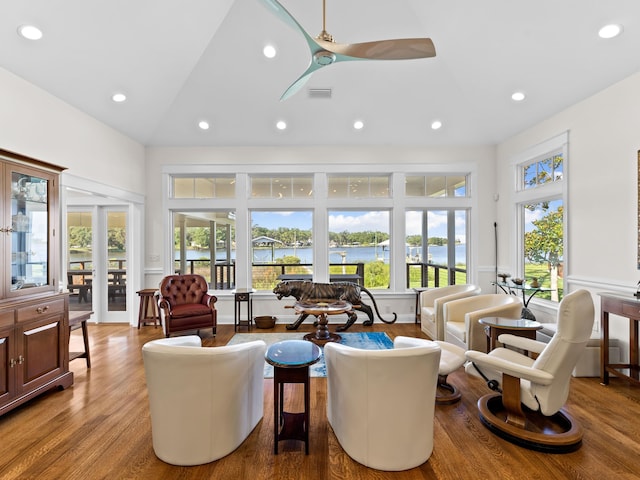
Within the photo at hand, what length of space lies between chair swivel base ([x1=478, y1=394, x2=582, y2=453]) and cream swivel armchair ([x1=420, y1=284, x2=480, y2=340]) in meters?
1.58

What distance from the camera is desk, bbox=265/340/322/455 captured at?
2.09 metres

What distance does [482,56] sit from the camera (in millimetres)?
3857

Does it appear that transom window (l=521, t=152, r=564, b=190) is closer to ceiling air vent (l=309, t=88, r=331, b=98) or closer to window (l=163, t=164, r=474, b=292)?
window (l=163, t=164, r=474, b=292)

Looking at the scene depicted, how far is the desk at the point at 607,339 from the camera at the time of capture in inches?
118

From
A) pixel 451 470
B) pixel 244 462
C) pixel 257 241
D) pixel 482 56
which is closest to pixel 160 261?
pixel 257 241

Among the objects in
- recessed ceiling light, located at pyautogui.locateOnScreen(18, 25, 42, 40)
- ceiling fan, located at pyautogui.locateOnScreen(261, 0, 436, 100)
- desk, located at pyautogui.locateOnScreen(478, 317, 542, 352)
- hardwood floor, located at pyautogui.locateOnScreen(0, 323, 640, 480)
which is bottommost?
hardwood floor, located at pyautogui.locateOnScreen(0, 323, 640, 480)

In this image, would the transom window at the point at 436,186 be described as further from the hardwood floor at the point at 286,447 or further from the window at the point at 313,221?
the hardwood floor at the point at 286,447

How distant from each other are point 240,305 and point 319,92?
363 centimetres

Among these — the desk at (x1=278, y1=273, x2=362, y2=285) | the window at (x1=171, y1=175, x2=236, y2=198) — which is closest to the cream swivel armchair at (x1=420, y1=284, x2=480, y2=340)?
the desk at (x1=278, y1=273, x2=362, y2=285)

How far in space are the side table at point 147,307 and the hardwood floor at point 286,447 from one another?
223 centimetres

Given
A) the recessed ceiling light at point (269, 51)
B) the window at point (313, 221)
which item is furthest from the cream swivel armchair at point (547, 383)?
the recessed ceiling light at point (269, 51)

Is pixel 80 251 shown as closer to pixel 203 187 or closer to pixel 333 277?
pixel 203 187

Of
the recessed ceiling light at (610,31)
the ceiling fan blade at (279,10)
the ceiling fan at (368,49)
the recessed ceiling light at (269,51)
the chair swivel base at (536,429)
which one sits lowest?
the chair swivel base at (536,429)

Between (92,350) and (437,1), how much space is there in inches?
234
